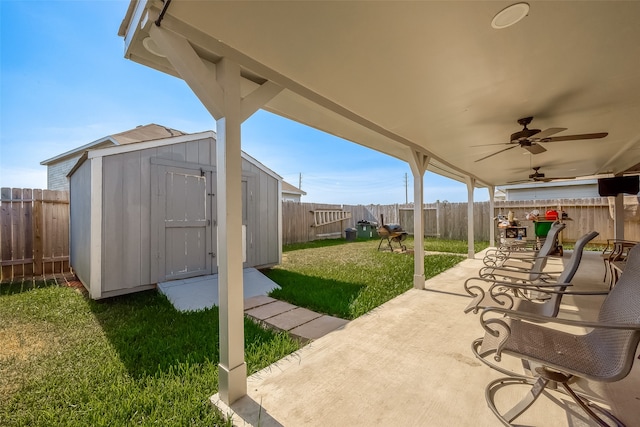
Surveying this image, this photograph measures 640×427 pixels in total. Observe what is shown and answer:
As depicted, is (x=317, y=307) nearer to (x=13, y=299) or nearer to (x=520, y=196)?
(x=13, y=299)

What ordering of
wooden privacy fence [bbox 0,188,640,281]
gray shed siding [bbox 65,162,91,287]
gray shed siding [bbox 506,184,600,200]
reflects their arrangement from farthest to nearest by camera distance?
1. gray shed siding [bbox 506,184,600,200]
2. wooden privacy fence [bbox 0,188,640,281]
3. gray shed siding [bbox 65,162,91,287]

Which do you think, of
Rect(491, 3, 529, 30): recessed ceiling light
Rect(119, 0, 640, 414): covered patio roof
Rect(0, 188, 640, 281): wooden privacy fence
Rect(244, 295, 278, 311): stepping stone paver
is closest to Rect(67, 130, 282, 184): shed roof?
Rect(0, 188, 640, 281): wooden privacy fence

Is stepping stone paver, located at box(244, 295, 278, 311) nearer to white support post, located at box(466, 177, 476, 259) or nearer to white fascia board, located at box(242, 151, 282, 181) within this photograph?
white fascia board, located at box(242, 151, 282, 181)

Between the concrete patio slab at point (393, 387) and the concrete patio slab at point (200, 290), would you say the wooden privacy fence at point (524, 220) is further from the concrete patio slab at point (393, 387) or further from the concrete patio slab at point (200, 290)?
the concrete patio slab at point (200, 290)

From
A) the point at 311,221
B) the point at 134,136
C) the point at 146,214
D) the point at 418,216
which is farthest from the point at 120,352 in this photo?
the point at 311,221

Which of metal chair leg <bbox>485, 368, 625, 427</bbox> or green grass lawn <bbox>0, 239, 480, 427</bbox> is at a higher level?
metal chair leg <bbox>485, 368, 625, 427</bbox>

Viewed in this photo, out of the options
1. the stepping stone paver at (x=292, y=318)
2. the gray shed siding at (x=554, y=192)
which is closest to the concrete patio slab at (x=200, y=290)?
the stepping stone paver at (x=292, y=318)

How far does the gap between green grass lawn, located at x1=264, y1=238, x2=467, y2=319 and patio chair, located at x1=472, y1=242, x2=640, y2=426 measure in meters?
1.84

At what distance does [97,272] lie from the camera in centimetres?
372

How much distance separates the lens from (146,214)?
13.7 feet

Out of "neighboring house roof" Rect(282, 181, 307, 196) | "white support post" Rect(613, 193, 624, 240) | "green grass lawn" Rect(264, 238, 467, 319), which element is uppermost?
"neighboring house roof" Rect(282, 181, 307, 196)

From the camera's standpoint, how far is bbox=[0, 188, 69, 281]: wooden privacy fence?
4913 millimetres

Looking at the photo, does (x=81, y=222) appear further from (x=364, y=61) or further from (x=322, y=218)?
(x=322, y=218)

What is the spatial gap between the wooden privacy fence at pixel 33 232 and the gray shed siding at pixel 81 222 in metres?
0.30
